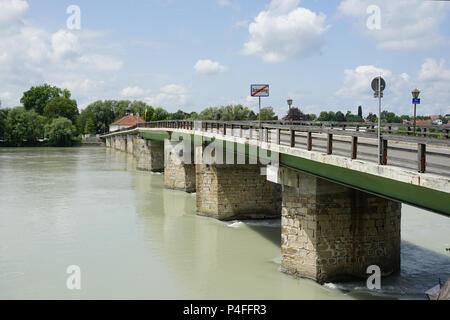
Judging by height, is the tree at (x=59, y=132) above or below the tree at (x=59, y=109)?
below

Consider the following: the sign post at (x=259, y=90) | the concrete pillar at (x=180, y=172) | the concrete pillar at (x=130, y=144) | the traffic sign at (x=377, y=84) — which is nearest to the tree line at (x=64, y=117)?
the concrete pillar at (x=130, y=144)

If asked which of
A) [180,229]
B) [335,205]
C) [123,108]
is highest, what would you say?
[123,108]

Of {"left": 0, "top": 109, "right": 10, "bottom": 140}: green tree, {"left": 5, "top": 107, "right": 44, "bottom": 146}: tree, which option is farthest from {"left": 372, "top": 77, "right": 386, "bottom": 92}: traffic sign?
{"left": 5, "top": 107, "right": 44, "bottom": 146}: tree

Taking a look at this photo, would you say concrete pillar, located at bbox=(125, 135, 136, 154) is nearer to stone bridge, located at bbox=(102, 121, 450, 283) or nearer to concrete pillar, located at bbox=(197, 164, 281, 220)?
concrete pillar, located at bbox=(197, 164, 281, 220)

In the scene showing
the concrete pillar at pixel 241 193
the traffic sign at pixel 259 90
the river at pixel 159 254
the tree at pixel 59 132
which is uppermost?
the traffic sign at pixel 259 90

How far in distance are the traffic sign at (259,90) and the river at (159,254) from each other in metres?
6.02

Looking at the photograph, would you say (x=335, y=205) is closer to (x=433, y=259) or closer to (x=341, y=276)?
(x=341, y=276)

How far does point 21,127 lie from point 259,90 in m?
95.1

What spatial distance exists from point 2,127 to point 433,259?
99.1 metres

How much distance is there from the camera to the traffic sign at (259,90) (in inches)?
674

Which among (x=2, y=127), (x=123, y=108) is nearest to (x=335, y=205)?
(x=2, y=127)

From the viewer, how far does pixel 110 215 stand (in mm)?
24859

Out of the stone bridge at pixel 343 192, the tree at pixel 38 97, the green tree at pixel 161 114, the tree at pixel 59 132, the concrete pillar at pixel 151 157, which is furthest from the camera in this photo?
the tree at pixel 38 97

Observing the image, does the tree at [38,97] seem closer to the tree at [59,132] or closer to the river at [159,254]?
the tree at [59,132]
